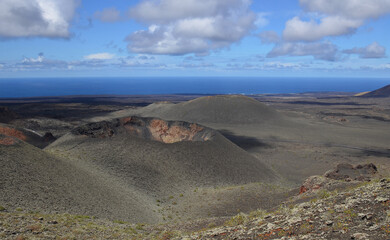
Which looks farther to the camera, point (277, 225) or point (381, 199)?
point (277, 225)

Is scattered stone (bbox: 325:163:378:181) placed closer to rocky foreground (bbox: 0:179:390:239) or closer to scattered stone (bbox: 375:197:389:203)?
rocky foreground (bbox: 0:179:390:239)

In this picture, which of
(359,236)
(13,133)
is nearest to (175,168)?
(359,236)

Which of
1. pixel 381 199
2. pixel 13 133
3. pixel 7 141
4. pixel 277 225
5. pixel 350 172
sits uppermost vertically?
pixel 7 141

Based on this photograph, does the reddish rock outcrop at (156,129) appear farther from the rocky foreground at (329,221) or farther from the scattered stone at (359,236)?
the scattered stone at (359,236)

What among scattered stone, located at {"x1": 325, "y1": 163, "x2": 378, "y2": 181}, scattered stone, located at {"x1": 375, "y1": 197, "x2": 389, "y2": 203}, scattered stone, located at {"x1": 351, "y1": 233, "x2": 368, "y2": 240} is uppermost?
scattered stone, located at {"x1": 375, "y1": 197, "x2": 389, "y2": 203}

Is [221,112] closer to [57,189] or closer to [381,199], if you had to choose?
[57,189]

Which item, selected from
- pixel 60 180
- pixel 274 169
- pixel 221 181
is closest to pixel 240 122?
pixel 274 169

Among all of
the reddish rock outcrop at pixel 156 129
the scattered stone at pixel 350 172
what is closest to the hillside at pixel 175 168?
the reddish rock outcrop at pixel 156 129

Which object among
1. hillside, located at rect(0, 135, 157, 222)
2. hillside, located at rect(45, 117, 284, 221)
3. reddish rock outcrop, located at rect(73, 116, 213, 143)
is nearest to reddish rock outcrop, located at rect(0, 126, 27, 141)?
hillside, located at rect(45, 117, 284, 221)

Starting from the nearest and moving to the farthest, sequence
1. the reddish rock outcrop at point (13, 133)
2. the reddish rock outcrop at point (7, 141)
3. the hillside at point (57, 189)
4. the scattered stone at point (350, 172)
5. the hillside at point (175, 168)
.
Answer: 1. the hillside at point (57, 189)
2. the reddish rock outcrop at point (7, 141)
3. the hillside at point (175, 168)
4. the scattered stone at point (350, 172)
5. the reddish rock outcrop at point (13, 133)
